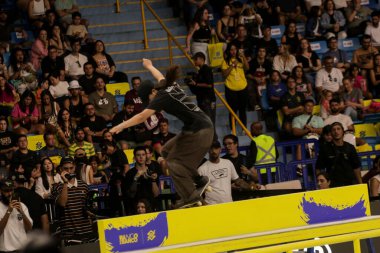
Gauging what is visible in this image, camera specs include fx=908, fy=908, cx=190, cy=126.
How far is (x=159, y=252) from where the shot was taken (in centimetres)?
760

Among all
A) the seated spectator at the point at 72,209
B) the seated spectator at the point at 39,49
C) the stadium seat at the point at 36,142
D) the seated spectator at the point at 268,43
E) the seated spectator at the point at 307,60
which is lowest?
the seated spectator at the point at 72,209

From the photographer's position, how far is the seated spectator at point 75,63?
1753cm

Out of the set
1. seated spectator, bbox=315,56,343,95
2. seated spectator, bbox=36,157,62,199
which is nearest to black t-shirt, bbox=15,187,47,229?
seated spectator, bbox=36,157,62,199

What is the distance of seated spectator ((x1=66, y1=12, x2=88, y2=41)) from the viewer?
18445 millimetres

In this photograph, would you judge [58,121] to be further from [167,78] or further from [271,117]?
[167,78]

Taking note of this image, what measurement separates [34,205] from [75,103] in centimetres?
503

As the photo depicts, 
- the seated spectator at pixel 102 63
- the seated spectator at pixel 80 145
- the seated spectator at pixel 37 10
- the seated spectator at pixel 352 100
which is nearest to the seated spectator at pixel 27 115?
the seated spectator at pixel 80 145

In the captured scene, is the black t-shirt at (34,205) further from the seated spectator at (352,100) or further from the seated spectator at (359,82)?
the seated spectator at (359,82)

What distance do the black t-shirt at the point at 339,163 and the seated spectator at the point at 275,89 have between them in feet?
12.7

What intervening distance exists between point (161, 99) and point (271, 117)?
9.02m

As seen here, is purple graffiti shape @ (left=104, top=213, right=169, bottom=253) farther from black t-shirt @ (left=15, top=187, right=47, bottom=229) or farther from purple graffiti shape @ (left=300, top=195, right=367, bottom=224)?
black t-shirt @ (left=15, top=187, right=47, bottom=229)

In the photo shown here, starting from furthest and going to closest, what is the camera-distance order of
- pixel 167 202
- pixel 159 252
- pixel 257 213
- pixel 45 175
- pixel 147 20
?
pixel 147 20 < pixel 45 175 < pixel 167 202 < pixel 257 213 < pixel 159 252

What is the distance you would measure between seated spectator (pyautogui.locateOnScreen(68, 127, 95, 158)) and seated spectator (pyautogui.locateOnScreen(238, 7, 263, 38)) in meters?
5.25

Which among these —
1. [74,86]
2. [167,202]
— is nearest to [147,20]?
[74,86]
